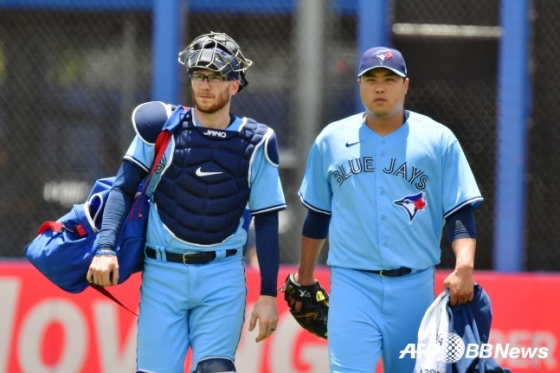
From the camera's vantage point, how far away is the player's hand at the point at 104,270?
14.3 ft

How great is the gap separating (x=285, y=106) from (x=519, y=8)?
2.00m

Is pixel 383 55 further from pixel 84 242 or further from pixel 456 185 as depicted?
pixel 84 242

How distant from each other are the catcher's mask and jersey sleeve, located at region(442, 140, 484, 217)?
1.02m

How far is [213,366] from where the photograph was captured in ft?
14.4

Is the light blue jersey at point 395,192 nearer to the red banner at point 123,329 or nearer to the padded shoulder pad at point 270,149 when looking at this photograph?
the padded shoulder pad at point 270,149

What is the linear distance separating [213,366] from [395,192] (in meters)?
1.11

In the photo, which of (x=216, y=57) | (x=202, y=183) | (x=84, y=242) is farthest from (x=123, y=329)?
(x=216, y=57)

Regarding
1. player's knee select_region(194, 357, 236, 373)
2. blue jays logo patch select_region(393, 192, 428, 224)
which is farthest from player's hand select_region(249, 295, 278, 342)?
blue jays logo patch select_region(393, 192, 428, 224)

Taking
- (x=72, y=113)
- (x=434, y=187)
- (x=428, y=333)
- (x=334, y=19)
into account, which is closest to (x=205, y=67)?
(x=434, y=187)

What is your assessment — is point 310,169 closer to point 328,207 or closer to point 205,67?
point 328,207

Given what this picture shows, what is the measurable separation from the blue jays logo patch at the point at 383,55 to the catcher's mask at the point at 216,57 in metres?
0.60

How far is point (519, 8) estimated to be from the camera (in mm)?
7473

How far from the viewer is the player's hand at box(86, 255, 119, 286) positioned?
14.3 ft

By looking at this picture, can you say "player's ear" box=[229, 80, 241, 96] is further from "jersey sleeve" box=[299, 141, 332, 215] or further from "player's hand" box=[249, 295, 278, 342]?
"player's hand" box=[249, 295, 278, 342]
